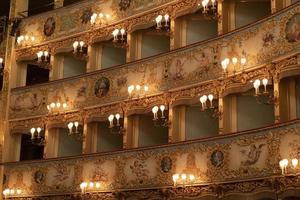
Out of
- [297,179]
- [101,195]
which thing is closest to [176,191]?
[101,195]

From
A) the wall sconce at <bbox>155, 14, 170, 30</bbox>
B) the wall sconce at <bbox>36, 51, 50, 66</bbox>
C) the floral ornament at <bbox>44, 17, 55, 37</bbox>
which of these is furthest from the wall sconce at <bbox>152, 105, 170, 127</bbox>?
the floral ornament at <bbox>44, 17, 55, 37</bbox>

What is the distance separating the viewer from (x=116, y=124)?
69.9 feet

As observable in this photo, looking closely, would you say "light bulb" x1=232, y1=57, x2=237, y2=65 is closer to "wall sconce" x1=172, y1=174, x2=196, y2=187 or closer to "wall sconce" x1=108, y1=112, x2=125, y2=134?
"wall sconce" x1=172, y1=174, x2=196, y2=187

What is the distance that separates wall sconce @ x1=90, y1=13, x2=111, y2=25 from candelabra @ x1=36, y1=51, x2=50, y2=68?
2.80 m

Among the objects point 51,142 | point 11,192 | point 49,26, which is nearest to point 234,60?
point 51,142

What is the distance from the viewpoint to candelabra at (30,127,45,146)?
2299 cm

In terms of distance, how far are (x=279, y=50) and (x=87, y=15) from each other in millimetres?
9567

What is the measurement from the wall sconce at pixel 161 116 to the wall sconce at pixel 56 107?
3.83m

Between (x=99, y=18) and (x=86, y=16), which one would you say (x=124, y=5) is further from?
(x=86, y=16)

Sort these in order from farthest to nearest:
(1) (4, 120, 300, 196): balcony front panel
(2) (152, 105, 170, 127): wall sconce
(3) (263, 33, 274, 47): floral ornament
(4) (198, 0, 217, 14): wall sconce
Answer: (2) (152, 105, 170, 127): wall sconce < (4) (198, 0, 217, 14): wall sconce < (3) (263, 33, 274, 47): floral ornament < (1) (4, 120, 300, 196): balcony front panel

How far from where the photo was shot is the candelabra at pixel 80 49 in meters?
22.5

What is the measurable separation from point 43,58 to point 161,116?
696cm

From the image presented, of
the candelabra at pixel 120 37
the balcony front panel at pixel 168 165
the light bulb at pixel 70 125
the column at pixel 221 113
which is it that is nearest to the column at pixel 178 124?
the balcony front panel at pixel 168 165

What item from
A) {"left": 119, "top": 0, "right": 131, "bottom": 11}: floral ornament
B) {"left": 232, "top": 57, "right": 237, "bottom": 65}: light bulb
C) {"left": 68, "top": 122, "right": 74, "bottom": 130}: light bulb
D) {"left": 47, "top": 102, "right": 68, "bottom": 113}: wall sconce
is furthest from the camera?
{"left": 47, "top": 102, "right": 68, "bottom": 113}: wall sconce
